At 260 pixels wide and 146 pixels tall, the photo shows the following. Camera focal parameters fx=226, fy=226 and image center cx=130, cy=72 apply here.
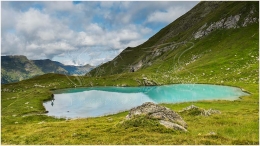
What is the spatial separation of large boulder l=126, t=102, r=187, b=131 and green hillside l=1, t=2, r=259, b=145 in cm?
115

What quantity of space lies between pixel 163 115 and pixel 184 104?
37.0 metres

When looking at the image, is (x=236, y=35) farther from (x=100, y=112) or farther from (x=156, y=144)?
(x=156, y=144)

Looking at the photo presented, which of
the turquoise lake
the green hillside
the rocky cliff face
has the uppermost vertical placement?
the rocky cliff face

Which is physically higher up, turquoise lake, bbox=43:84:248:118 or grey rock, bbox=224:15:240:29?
grey rock, bbox=224:15:240:29

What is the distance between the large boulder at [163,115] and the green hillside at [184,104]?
3.76 feet

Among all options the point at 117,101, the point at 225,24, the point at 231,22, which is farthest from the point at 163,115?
the point at 225,24

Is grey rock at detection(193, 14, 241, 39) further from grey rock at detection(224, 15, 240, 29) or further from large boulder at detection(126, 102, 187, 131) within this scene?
large boulder at detection(126, 102, 187, 131)

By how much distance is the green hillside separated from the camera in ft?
71.9

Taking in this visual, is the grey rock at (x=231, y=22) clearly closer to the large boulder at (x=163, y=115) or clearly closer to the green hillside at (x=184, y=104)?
the green hillside at (x=184, y=104)

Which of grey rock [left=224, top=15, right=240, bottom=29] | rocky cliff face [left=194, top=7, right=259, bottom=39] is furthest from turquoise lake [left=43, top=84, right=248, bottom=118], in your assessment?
grey rock [left=224, top=15, right=240, bottom=29]

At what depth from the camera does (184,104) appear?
2427 inches

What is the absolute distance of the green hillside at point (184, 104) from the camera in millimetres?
21906

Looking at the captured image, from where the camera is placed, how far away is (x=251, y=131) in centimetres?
2094

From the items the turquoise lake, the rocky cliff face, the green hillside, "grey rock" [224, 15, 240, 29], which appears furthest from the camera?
"grey rock" [224, 15, 240, 29]
